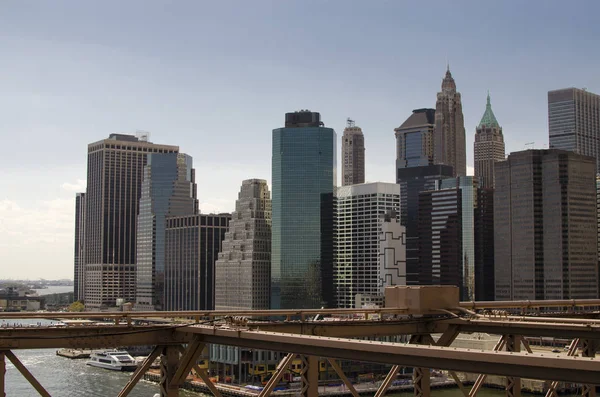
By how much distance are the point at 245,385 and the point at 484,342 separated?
1608 inches

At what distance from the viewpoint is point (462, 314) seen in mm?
26047

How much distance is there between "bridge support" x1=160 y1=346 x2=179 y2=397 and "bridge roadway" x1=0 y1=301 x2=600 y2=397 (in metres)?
0.03

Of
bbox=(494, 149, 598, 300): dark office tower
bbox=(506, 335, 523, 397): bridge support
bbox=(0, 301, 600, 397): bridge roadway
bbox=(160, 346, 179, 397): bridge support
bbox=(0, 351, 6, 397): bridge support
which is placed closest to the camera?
bbox=(0, 301, 600, 397): bridge roadway

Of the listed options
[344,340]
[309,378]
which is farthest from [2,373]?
[344,340]

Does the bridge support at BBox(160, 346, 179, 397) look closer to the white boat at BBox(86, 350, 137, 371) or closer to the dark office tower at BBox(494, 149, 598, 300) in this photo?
the white boat at BBox(86, 350, 137, 371)

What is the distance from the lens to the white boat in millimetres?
146375

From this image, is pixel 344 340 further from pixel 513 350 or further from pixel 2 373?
pixel 513 350

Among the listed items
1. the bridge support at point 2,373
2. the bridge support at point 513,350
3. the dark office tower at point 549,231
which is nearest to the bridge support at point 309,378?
the bridge support at point 2,373

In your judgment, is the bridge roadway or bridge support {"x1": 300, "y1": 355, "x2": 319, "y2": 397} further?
bridge support {"x1": 300, "y1": 355, "x2": 319, "y2": 397}

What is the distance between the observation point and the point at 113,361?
148125mm

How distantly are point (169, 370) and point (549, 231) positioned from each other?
179 meters

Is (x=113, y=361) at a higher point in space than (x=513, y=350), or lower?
lower

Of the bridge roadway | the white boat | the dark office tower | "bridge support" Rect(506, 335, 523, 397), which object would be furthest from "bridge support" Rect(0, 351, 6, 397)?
the dark office tower

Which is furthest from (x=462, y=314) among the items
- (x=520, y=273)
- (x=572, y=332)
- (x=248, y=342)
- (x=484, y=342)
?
(x=520, y=273)
